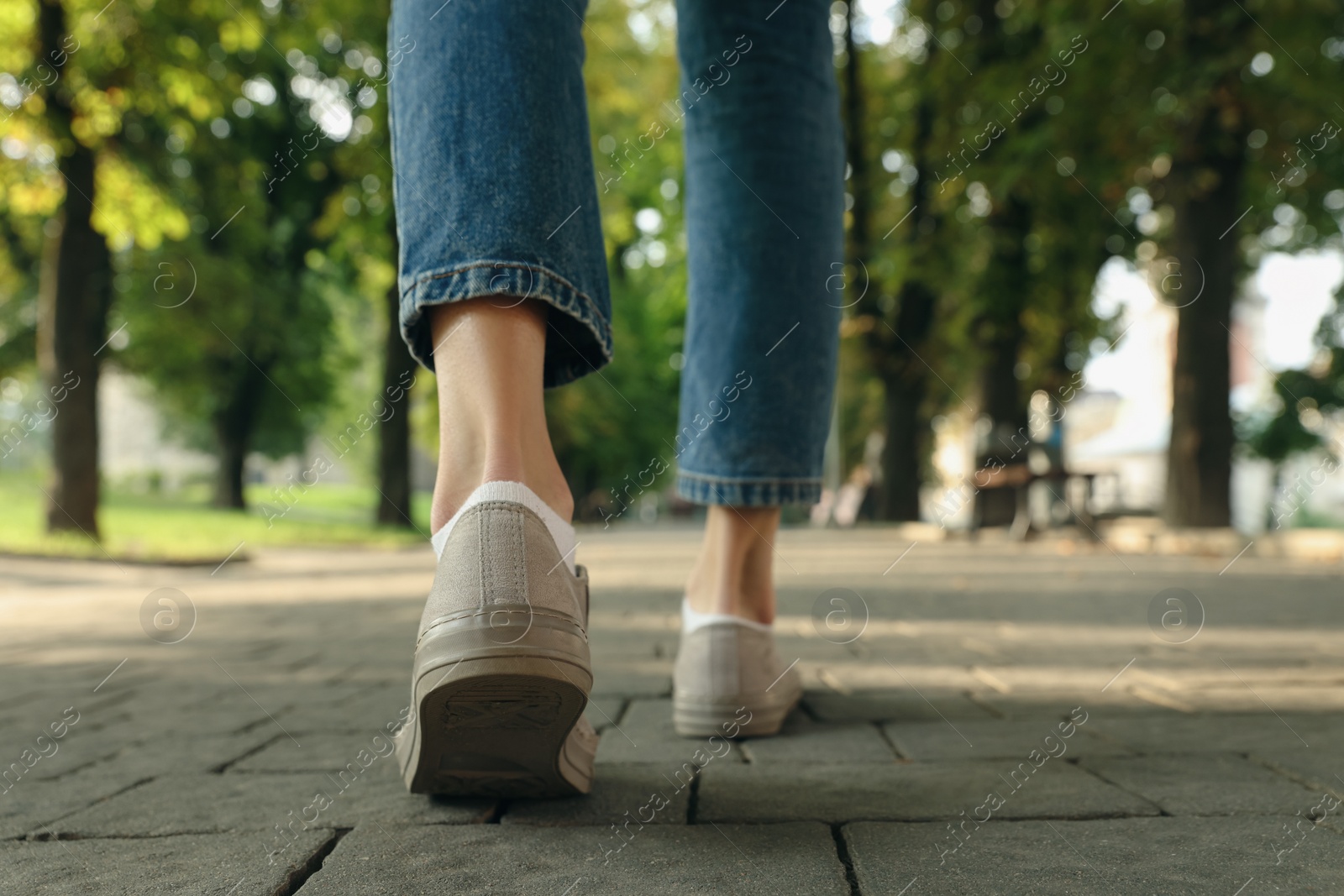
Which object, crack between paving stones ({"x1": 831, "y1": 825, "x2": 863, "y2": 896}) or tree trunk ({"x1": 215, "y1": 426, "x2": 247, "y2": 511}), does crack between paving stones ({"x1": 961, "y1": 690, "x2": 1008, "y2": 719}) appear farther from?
tree trunk ({"x1": 215, "y1": 426, "x2": 247, "y2": 511})

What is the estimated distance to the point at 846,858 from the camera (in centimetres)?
114

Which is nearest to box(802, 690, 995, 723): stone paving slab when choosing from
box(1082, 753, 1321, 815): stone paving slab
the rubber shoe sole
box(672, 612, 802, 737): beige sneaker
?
box(672, 612, 802, 737): beige sneaker

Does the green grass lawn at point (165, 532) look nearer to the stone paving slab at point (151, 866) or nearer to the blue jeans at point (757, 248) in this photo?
the blue jeans at point (757, 248)

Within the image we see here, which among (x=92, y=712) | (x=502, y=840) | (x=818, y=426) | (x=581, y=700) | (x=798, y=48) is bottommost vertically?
(x=92, y=712)

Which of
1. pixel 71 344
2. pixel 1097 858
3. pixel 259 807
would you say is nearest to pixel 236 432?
pixel 71 344

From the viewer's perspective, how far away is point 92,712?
233 centimetres

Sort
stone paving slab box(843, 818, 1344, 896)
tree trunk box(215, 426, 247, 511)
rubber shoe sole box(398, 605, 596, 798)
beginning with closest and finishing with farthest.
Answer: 1. stone paving slab box(843, 818, 1344, 896)
2. rubber shoe sole box(398, 605, 596, 798)
3. tree trunk box(215, 426, 247, 511)

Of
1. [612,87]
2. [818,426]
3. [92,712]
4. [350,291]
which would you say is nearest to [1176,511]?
[818,426]

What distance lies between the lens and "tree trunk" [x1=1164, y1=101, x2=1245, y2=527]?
27.2 ft

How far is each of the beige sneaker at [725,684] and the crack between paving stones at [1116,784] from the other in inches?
20.7

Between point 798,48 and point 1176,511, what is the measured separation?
774 cm

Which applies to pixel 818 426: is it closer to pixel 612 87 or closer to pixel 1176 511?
pixel 1176 511

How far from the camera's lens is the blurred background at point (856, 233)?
27.7 ft

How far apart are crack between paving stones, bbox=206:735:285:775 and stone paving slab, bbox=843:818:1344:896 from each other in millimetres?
1035
